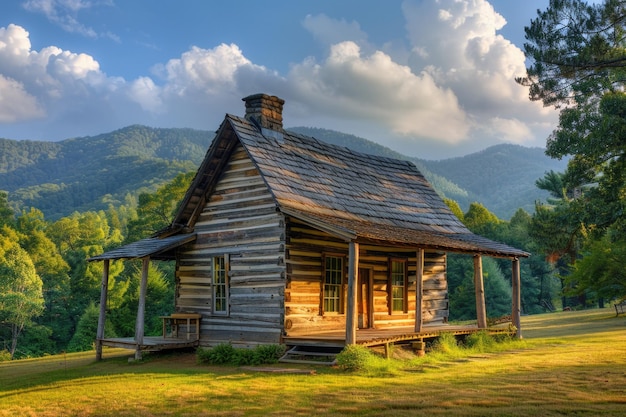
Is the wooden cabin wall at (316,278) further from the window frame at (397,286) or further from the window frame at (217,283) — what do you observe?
the window frame at (217,283)

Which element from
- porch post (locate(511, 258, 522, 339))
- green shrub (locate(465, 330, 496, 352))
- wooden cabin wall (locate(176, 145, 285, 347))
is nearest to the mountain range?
wooden cabin wall (locate(176, 145, 285, 347))

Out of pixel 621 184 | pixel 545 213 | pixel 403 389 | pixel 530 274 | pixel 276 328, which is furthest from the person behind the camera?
pixel 530 274

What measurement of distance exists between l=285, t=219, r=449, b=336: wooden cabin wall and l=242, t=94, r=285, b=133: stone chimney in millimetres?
4344

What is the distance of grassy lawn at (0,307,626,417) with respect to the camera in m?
10.1

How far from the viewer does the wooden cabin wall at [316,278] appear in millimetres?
16953

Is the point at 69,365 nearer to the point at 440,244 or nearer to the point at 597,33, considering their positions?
the point at 440,244

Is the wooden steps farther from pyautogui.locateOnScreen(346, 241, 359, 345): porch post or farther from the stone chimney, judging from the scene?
the stone chimney

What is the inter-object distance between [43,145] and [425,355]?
185m

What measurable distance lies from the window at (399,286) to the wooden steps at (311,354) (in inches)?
203

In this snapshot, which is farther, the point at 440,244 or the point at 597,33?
the point at 597,33

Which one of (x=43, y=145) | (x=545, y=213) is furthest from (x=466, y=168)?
(x=545, y=213)

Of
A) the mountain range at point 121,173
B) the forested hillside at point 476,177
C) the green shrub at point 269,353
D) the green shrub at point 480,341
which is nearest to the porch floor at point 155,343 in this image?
the green shrub at point 269,353

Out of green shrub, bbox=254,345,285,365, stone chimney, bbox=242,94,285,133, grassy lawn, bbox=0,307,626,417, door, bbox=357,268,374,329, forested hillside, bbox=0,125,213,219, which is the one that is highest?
forested hillside, bbox=0,125,213,219

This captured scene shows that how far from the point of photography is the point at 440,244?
17.3 m
